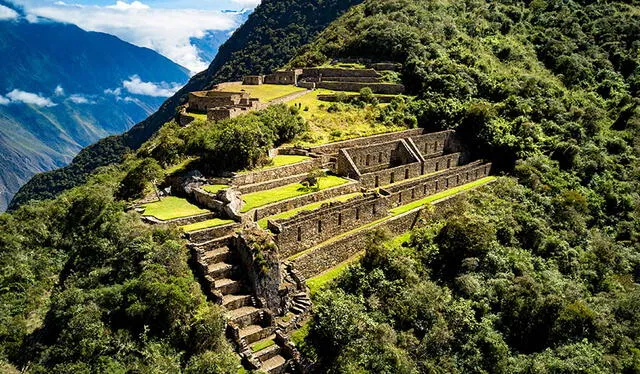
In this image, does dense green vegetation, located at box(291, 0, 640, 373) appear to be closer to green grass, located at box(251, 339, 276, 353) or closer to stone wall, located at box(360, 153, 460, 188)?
green grass, located at box(251, 339, 276, 353)

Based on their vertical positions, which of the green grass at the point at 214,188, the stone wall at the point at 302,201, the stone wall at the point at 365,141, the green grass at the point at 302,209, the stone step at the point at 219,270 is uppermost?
the stone wall at the point at 365,141

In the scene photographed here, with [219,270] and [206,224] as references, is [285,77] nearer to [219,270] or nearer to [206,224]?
[206,224]

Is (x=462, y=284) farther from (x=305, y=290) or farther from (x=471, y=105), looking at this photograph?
(x=471, y=105)

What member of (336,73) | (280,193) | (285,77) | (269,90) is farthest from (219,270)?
(285,77)

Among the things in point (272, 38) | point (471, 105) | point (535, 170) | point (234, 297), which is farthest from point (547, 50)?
point (272, 38)

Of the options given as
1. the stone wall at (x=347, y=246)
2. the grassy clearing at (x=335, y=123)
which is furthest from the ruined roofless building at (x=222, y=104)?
the stone wall at (x=347, y=246)

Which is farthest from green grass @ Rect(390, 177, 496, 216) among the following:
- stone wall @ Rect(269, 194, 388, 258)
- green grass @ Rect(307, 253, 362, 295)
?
green grass @ Rect(307, 253, 362, 295)

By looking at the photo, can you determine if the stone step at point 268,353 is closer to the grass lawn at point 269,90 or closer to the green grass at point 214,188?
the green grass at point 214,188
